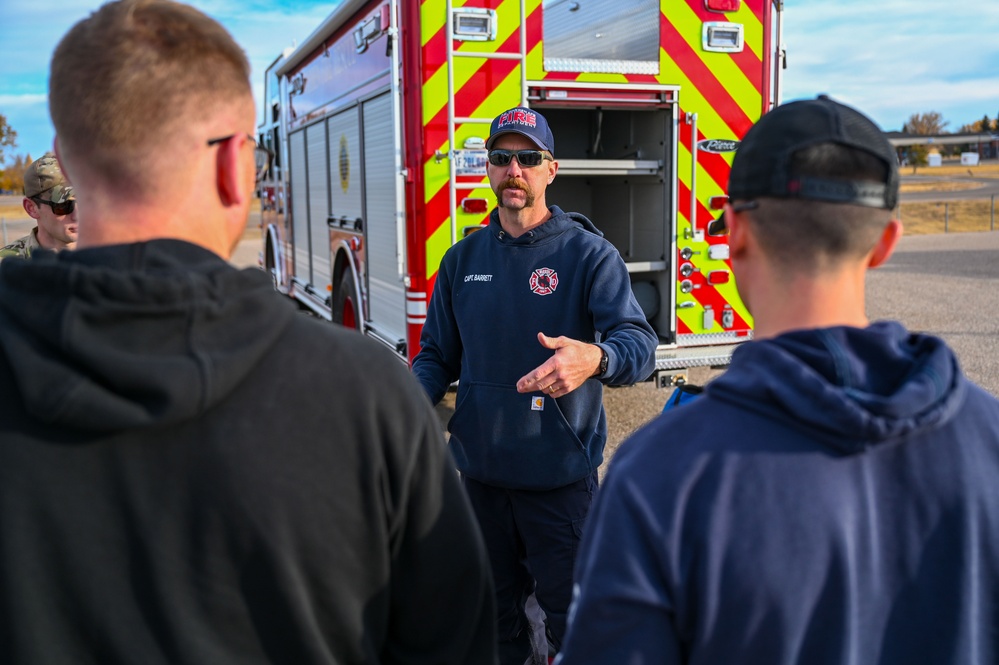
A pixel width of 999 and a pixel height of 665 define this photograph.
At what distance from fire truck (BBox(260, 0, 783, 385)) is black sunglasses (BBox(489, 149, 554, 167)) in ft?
4.24

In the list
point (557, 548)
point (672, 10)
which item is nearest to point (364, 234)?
point (672, 10)

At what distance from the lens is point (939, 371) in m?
1.25

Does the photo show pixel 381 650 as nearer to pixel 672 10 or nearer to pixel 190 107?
pixel 190 107

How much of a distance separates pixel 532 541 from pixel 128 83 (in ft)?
7.21

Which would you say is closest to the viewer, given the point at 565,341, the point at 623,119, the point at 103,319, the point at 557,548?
the point at 103,319

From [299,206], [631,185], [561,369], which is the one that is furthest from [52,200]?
[299,206]

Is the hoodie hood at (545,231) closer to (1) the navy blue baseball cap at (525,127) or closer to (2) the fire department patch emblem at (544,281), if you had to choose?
(2) the fire department patch emblem at (544,281)

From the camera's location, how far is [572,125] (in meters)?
6.83

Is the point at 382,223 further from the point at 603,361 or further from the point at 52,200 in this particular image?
the point at 603,361

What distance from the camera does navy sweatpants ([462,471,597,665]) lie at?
3.02m

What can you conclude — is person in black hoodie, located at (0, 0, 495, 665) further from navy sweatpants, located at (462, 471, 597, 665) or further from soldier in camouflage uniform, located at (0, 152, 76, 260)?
soldier in camouflage uniform, located at (0, 152, 76, 260)

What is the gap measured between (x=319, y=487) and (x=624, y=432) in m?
5.49

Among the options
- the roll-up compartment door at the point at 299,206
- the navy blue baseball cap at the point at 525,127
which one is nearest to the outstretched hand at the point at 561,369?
the navy blue baseball cap at the point at 525,127

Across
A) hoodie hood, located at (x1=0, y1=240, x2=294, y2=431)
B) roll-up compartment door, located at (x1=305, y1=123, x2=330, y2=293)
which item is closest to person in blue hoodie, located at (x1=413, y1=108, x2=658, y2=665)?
hoodie hood, located at (x1=0, y1=240, x2=294, y2=431)
